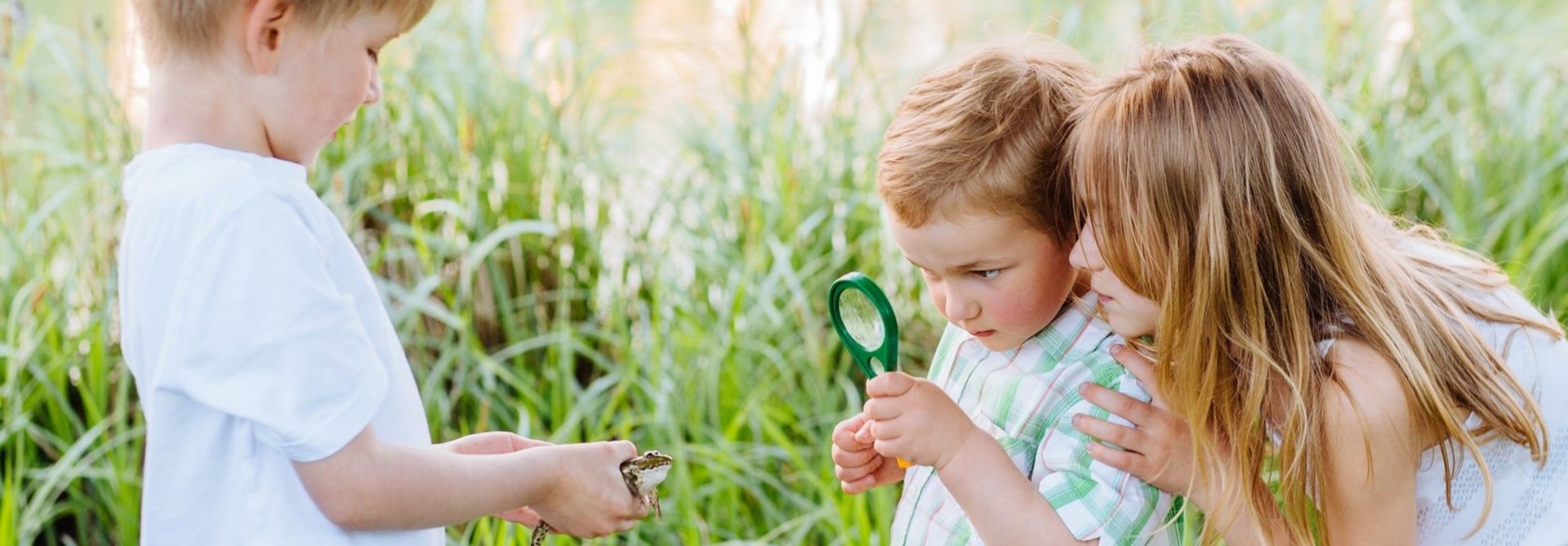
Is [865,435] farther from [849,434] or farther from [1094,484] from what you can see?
[1094,484]

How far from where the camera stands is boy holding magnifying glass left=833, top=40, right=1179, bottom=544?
164 centimetres

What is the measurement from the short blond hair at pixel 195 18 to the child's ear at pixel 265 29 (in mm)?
11

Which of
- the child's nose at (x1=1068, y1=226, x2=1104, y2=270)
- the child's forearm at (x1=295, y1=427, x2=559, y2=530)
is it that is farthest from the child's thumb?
the child's forearm at (x1=295, y1=427, x2=559, y2=530)

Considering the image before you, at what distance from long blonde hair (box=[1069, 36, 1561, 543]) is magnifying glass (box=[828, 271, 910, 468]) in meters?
0.25

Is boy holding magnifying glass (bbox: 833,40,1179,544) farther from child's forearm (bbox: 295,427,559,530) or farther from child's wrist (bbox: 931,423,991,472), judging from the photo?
child's forearm (bbox: 295,427,559,530)

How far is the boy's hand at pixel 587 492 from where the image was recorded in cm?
151

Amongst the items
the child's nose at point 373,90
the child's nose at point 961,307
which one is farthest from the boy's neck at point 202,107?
the child's nose at point 961,307

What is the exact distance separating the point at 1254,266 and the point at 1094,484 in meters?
0.29

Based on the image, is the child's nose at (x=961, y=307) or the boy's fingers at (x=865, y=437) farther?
the boy's fingers at (x=865, y=437)

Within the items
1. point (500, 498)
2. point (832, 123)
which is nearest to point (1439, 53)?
point (832, 123)

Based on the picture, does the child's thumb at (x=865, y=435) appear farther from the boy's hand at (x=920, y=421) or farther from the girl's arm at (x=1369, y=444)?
the girl's arm at (x=1369, y=444)

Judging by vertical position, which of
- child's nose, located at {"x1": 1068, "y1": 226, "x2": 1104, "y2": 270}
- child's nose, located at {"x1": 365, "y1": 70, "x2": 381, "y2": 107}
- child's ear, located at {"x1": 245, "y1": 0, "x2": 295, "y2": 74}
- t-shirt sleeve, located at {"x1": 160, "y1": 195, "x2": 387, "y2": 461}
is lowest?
child's nose, located at {"x1": 1068, "y1": 226, "x2": 1104, "y2": 270}

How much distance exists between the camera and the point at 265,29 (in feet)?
4.39

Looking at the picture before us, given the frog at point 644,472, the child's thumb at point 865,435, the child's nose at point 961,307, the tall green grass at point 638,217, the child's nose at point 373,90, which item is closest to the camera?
the child's nose at point 373,90
